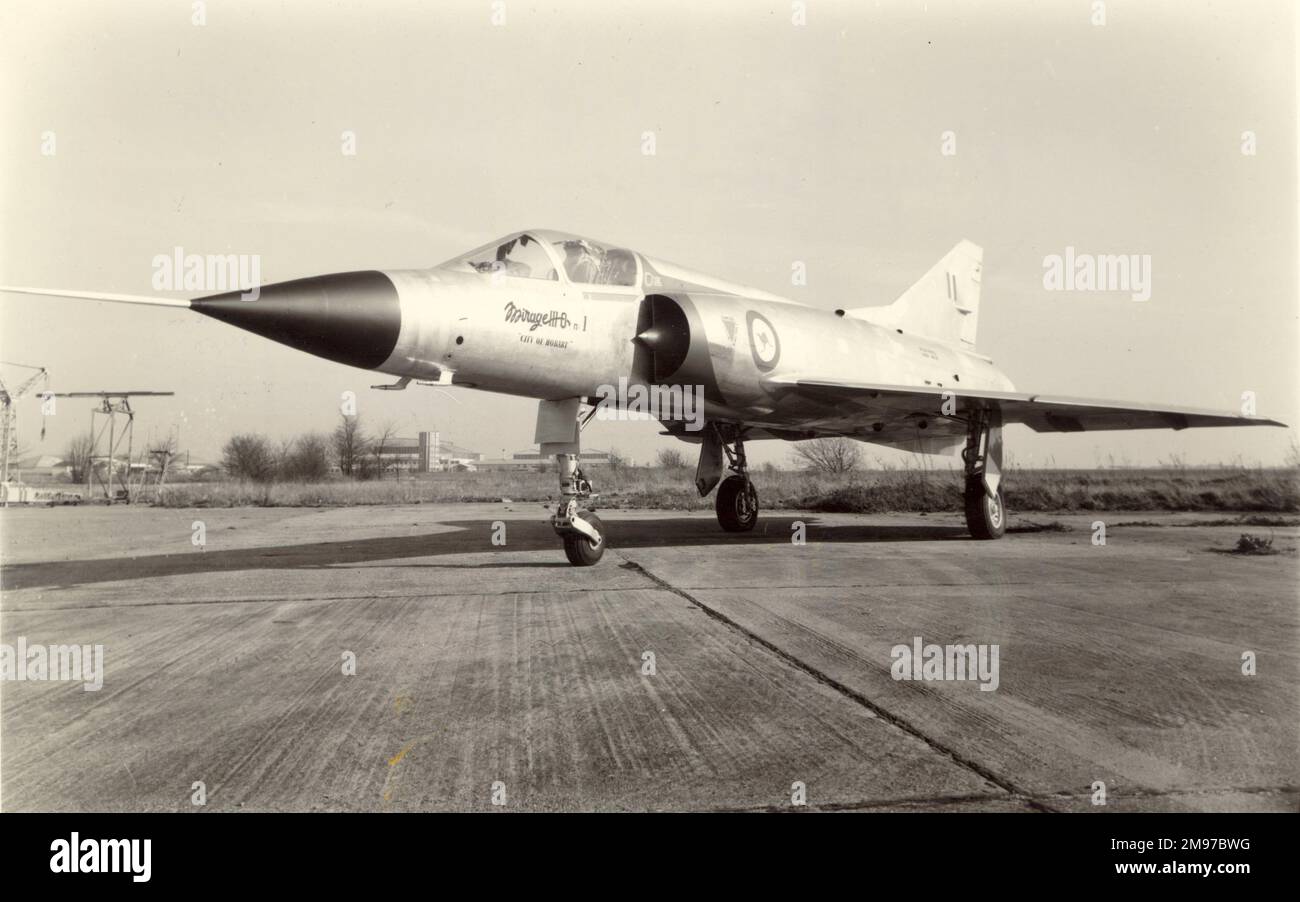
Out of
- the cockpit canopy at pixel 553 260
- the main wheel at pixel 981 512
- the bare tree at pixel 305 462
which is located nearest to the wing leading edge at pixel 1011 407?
the main wheel at pixel 981 512

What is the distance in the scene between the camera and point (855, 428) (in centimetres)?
1213

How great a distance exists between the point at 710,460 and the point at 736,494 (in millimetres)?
748

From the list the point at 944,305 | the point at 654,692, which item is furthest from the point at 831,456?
the point at 654,692

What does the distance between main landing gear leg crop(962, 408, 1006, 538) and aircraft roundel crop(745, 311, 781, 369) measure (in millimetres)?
3681

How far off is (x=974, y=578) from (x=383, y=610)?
211 inches

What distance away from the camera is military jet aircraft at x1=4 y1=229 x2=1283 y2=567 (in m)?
6.25

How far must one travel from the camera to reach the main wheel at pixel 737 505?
42.8 feet

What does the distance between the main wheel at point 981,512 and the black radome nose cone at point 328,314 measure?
8781mm

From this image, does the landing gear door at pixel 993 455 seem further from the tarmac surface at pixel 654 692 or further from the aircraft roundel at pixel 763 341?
the aircraft roundel at pixel 763 341

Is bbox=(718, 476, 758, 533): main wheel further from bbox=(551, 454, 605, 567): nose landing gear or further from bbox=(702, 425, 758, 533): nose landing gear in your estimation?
bbox=(551, 454, 605, 567): nose landing gear

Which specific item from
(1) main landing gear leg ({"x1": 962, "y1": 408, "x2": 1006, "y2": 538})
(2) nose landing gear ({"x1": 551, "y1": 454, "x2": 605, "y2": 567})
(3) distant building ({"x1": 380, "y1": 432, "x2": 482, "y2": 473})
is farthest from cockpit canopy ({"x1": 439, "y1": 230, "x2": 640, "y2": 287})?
(3) distant building ({"x1": 380, "y1": 432, "x2": 482, "y2": 473})

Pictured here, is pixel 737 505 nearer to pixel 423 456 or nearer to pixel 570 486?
pixel 570 486
